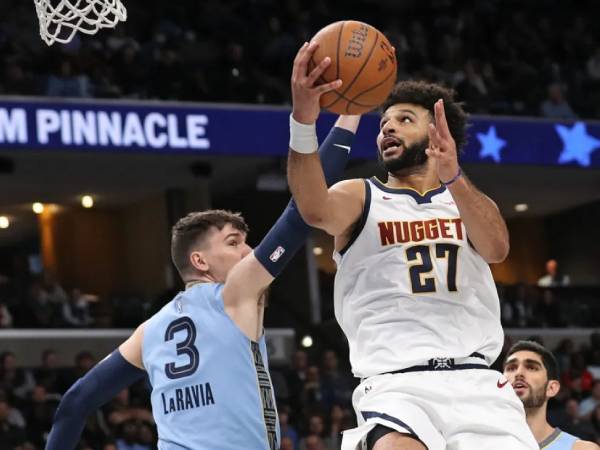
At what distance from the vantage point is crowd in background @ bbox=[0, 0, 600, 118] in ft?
53.0

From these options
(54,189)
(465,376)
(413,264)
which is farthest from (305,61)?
(54,189)

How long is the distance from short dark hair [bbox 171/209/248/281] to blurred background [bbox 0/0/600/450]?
622cm

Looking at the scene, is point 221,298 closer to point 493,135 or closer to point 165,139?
point 165,139

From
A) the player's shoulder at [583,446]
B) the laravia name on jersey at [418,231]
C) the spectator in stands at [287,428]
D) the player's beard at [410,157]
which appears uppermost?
the player's beard at [410,157]

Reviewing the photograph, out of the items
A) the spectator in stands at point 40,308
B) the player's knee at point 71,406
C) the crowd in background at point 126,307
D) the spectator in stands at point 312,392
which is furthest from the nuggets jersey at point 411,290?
the spectator in stands at point 40,308

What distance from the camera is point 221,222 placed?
18.0ft

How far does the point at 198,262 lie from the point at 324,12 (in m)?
14.5

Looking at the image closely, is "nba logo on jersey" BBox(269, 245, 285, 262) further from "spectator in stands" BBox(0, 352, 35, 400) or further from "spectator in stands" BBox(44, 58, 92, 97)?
"spectator in stands" BBox(44, 58, 92, 97)

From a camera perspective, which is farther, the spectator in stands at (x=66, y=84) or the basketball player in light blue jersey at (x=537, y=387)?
the spectator in stands at (x=66, y=84)

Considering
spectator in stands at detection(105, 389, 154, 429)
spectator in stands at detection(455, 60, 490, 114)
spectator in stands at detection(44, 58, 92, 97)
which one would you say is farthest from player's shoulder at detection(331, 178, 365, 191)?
spectator in stands at detection(455, 60, 490, 114)

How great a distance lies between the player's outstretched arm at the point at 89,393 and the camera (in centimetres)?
549

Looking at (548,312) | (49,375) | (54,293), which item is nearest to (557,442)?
(49,375)

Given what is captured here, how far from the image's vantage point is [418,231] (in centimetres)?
498

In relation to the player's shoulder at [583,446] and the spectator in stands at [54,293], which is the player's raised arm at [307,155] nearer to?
the player's shoulder at [583,446]
